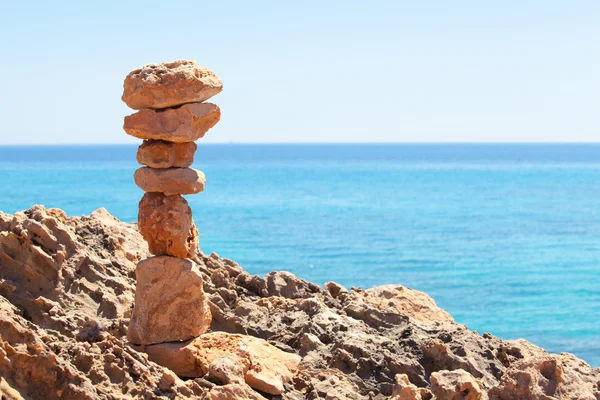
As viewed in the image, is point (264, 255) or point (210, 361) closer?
point (210, 361)

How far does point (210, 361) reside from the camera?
10.0 metres

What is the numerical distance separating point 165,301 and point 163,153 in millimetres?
1718

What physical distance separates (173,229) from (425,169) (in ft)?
314

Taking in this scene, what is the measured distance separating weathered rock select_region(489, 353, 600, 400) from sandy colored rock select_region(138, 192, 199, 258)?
3.92 meters

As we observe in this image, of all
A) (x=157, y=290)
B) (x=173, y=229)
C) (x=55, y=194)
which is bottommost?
(x=55, y=194)

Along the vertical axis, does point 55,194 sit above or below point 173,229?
below

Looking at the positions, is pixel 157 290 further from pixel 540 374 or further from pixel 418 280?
pixel 418 280

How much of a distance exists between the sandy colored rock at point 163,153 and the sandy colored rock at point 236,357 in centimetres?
210

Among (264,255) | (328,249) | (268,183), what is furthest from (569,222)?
(268,183)

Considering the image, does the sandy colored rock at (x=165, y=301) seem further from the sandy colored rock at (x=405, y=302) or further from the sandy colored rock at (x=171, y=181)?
the sandy colored rock at (x=405, y=302)

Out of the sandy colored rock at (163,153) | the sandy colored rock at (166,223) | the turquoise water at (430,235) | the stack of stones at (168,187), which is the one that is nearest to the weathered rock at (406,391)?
the stack of stones at (168,187)

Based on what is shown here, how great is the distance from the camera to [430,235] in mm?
42812

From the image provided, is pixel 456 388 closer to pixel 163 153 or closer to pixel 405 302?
pixel 163 153

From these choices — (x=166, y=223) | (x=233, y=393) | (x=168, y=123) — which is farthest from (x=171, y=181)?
(x=233, y=393)
